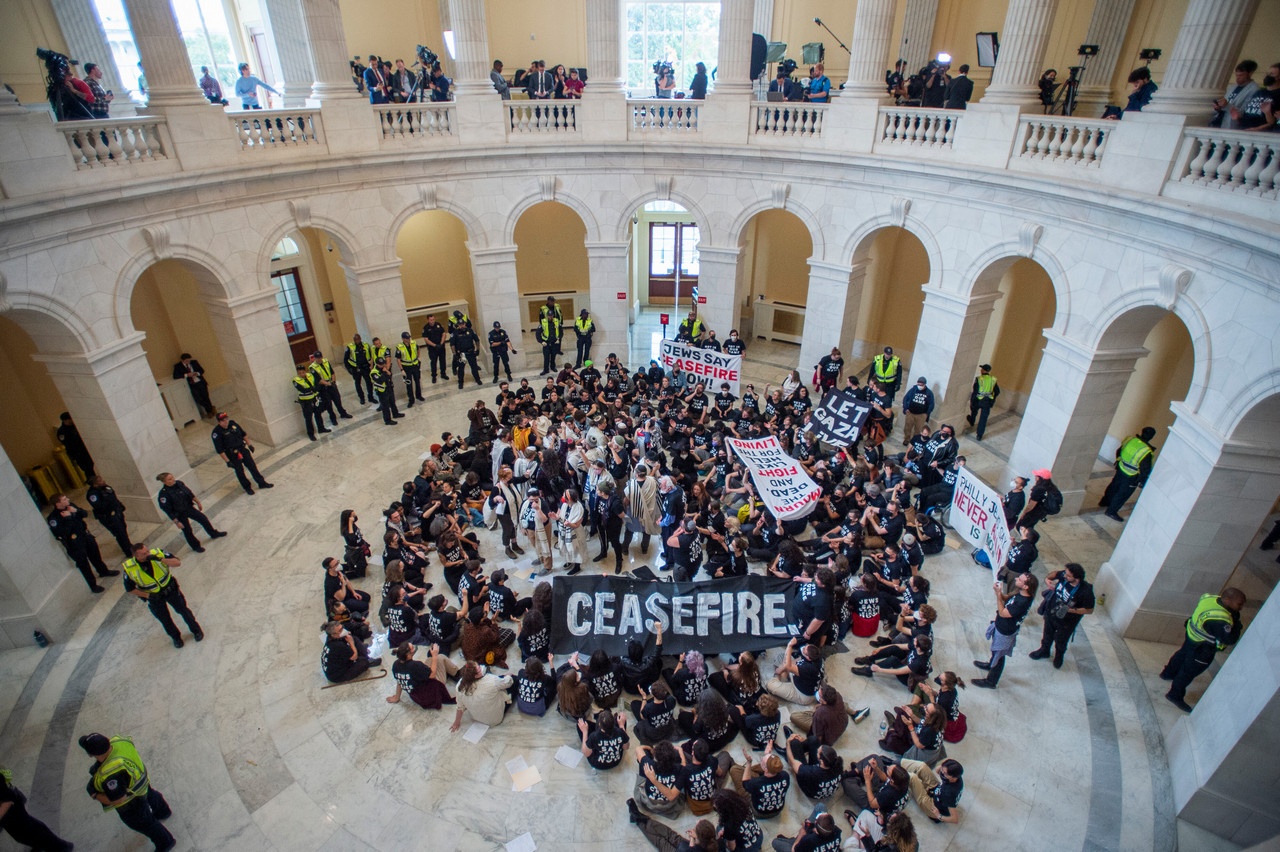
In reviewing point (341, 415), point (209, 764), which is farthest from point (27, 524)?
point (341, 415)

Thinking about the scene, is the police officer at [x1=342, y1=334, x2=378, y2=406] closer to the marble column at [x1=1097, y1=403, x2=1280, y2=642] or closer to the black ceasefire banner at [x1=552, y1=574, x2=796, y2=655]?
the black ceasefire banner at [x1=552, y1=574, x2=796, y2=655]

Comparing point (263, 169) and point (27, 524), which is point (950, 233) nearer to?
point (263, 169)

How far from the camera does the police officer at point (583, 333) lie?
60.6 feet

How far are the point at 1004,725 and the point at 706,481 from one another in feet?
18.8

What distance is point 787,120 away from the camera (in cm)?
1633

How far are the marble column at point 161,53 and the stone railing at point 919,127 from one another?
44.9ft

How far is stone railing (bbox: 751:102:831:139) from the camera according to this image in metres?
15.9

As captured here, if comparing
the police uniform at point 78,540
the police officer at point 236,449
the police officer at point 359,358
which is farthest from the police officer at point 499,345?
the police uniform at point 78,540

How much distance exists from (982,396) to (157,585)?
15.6 m

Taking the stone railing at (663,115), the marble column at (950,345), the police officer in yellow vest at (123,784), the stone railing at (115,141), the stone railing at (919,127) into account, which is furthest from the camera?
the stone railing at (663,115)

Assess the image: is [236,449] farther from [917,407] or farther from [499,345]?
[917,407]

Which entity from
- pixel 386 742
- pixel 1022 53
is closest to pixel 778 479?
pixel 386 742

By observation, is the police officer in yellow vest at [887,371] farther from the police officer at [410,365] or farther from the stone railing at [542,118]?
the police officer at [410,365]

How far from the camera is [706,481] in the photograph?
12.4 meters
